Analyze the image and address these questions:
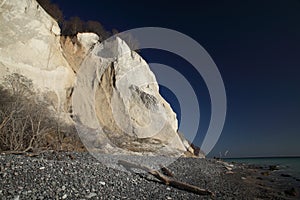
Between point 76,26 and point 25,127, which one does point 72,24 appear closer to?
point 76,26

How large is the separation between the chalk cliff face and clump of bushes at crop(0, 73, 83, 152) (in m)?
1.48

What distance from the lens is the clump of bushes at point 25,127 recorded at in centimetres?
931

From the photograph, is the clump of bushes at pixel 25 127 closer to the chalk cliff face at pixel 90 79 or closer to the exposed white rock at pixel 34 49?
the chalk cliff face at pixel 90 79

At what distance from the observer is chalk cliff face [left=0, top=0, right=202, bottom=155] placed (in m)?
15.4

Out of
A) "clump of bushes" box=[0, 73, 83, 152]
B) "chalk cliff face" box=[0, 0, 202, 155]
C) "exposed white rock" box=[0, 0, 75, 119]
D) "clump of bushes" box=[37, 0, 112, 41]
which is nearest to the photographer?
"clump of bushes" box=[0, 73, 83, 152]

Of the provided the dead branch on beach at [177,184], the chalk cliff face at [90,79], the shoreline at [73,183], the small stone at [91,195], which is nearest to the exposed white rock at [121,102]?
the chalk cliff face at [90,79]

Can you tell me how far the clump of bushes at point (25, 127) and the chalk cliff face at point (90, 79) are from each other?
4.85 ft

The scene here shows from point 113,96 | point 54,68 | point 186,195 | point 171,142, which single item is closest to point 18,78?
point 54,68

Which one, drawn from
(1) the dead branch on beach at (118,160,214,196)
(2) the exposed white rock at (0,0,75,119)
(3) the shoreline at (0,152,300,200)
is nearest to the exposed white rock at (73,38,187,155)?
(2) the exposed white rock at (0,0,75,119)

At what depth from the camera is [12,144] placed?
9.15m

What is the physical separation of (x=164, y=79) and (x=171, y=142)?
21.5 ft

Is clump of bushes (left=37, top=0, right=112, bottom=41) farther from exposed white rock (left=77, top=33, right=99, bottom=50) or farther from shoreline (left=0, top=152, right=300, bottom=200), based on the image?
shoreline (left=0, top=152, right=300, bottom=200)

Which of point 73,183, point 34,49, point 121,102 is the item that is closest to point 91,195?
point 73,183

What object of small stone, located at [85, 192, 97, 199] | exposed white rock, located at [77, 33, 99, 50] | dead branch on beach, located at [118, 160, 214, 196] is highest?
exposed white rock, located at [77, 33, 99, 50]
